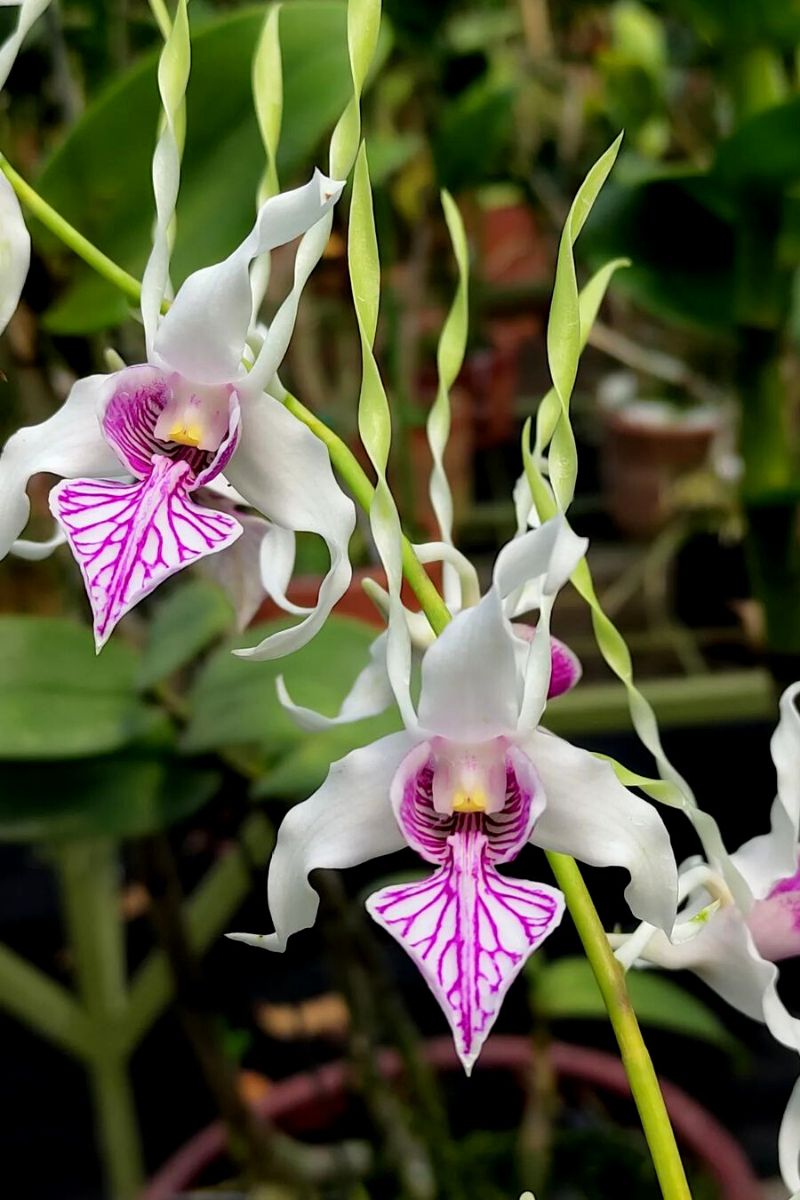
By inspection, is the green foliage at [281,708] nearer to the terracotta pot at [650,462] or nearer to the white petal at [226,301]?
the white petal at [226,301]

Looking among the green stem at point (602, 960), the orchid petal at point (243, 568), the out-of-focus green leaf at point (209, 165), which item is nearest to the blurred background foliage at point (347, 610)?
the out-of-focus green leaf at point (209, 165)

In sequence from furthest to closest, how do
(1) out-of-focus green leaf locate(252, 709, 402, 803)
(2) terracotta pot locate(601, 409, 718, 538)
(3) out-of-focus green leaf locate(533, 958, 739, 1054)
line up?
1. (2) terracotta pot locate(601, 409, 718, 538)
2. (3) out-of-focus green leaf locate(533, 958, 739, 1054)
3. (1) out-of-focus green leaf locate(252, 709, 402, 803)

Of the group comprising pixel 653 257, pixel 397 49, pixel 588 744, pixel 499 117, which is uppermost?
pixel 397 49

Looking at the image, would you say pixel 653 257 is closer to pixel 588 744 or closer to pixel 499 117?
pixel 499 117

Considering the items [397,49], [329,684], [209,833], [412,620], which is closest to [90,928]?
[209,833]

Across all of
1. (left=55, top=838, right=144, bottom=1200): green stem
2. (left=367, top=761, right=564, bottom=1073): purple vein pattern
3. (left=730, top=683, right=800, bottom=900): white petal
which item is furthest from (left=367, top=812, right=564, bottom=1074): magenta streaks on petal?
(left=55, top=838, right=144, bottom=1200): green stem

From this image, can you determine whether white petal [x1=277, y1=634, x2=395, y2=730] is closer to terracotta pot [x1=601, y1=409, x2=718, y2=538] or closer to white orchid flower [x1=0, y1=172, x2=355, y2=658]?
white orchid flower [x1=0, y1=172, x2=355, y2=658]
